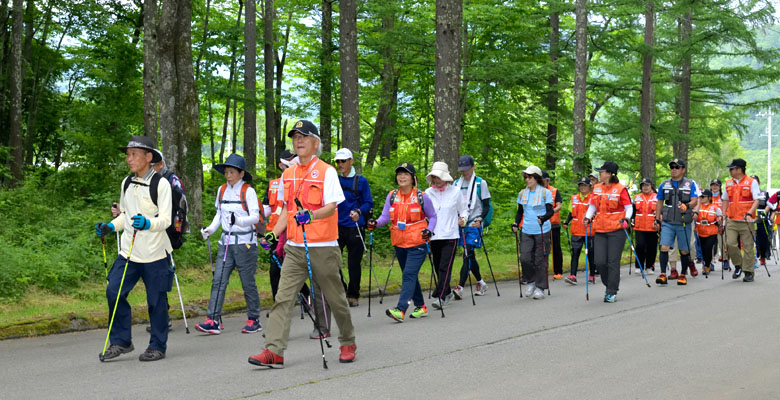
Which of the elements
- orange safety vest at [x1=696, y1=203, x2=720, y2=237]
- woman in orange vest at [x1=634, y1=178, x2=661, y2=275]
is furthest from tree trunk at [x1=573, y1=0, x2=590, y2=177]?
woman in orange vest at [x1=634, y1=178, x2=661, y2=275]

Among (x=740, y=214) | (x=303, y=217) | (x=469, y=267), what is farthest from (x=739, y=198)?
(x=303, y=217)

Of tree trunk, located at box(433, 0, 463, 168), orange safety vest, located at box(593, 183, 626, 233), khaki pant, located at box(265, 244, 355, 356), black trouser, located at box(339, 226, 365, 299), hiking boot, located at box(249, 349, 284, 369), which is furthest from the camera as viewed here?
tree trunk, located at box(433, 0, 463, 168)

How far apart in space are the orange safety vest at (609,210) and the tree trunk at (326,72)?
42.6 ft

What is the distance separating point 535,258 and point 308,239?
6.26 metres

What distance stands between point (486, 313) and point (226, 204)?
392cm

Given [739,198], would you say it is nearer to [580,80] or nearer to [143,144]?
[580,80]

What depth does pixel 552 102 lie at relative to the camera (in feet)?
93.9

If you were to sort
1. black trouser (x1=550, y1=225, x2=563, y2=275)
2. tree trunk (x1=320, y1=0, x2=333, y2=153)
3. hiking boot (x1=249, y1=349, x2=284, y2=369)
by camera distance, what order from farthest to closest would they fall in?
1. tree trunk (x1=320, y1=0, x2=333, y2=153)
2. black trouser (x1=550, y1=225, x2=563, y2=275)
3. hiking boot (x1=249, y1=349, x2=284, y2=369)

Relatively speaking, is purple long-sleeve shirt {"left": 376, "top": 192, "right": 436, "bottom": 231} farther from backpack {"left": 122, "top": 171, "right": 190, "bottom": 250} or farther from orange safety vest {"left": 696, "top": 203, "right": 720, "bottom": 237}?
orange safety vest {"left": 696, "top": 203, "right": 720, "bottom": 237}

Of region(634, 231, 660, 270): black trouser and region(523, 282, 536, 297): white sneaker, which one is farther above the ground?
region(634, 231, 660, 270): black trouser

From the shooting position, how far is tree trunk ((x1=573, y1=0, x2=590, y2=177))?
22.9 m

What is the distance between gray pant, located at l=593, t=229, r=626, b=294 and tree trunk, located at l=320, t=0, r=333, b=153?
13.2m

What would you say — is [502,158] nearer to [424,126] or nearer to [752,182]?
[424,126]

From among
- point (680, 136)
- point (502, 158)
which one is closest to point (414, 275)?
point (502, 158)
